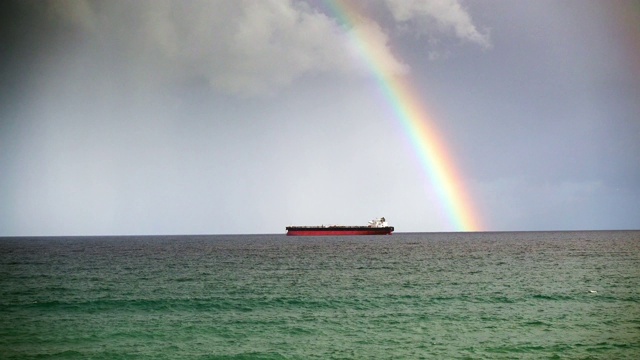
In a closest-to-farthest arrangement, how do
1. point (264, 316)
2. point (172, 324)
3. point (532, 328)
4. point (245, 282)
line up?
point (532, 328) → point (172, 324) → point (264, 316) → point (245, 282)

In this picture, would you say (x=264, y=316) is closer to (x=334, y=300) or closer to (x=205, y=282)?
(x=334, y=300)

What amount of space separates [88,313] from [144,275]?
86.9 ft

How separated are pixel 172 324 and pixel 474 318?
19.4 meters

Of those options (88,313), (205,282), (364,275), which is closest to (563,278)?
(364,275)

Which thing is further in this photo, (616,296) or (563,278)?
(563,278)

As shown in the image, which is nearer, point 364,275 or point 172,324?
point 172,324

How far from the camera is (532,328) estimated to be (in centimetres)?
2961

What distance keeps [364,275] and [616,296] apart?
2620cm

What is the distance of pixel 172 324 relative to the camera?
104ft

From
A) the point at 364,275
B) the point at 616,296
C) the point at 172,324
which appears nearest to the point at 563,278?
the point at 616,296

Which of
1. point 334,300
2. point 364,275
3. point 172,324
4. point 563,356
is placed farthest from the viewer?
point 364,275

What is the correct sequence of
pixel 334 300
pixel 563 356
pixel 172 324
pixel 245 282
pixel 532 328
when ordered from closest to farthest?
pixel 563 356 < pixel 532 328 < pixel 172 324 < pixel 334 300 < pixel 245 282

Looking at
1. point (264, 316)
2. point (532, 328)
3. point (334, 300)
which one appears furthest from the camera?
point (334, 300)

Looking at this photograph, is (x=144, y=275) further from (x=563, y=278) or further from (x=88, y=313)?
(x=563, y=278)
